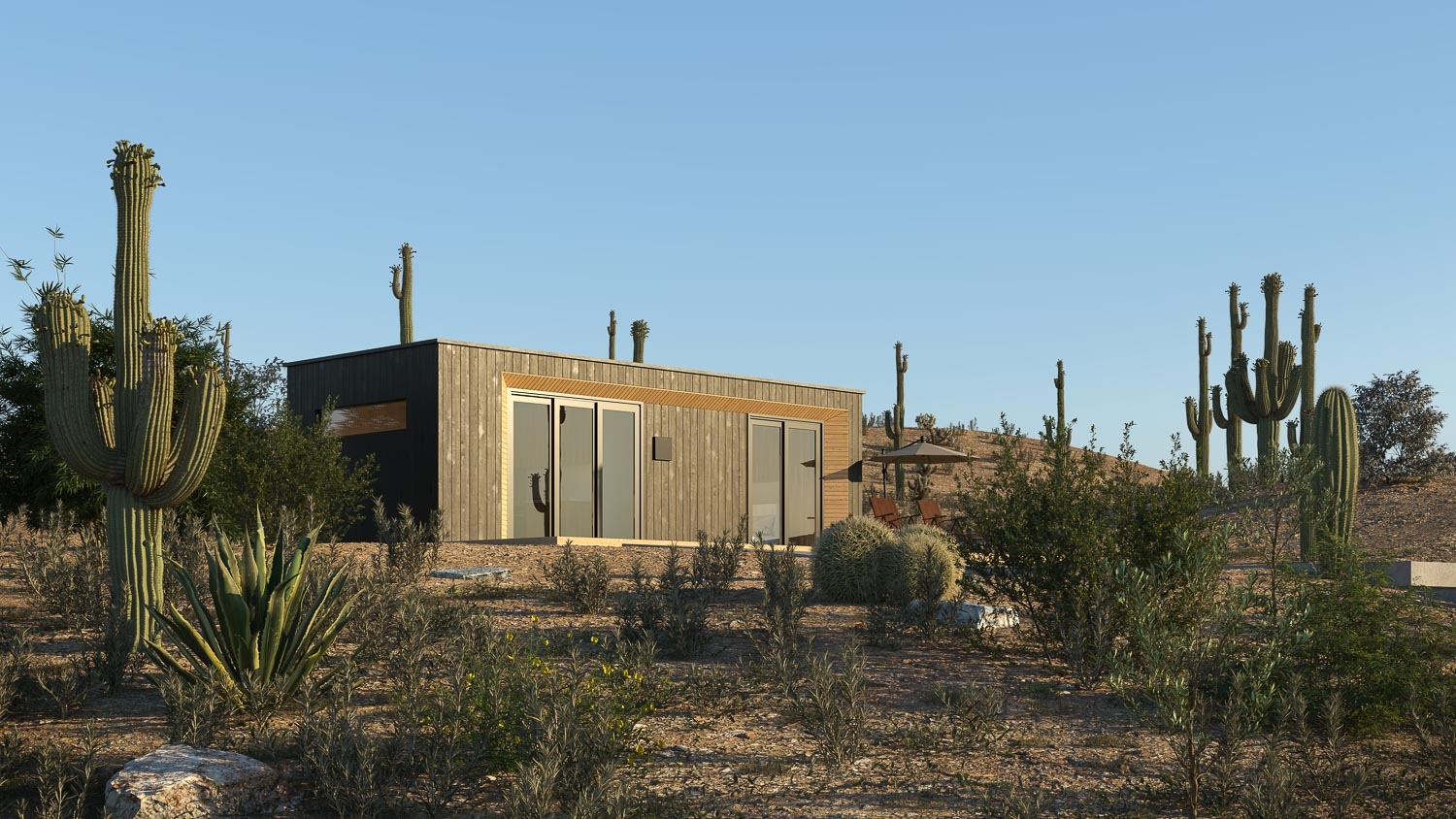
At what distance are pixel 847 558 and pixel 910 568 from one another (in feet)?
2.08

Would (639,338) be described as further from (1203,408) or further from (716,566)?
(716,566)

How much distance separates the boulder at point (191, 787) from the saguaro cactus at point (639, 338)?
28.1 meters

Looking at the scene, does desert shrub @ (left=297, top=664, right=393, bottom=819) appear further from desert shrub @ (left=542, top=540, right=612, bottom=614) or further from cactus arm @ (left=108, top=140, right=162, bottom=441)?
desert shrub @ (left=542, top=540, right=612, bottom=614)

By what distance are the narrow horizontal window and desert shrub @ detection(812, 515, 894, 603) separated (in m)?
7.61

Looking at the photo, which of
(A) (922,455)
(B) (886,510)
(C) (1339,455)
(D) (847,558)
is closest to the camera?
(D) (847,558)

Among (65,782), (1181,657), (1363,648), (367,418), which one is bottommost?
(65,782)

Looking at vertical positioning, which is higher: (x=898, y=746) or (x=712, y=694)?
(x=712, y=694)

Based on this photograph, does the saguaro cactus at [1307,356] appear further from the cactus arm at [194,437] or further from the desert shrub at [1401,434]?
the cactus arm at [194,437]

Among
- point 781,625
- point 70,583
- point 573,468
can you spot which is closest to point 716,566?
point 781,625

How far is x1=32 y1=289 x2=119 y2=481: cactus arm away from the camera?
300 inches

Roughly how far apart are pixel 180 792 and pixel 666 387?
1358cm

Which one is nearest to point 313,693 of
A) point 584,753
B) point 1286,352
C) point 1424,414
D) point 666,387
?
point 584,753

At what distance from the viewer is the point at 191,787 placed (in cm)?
539

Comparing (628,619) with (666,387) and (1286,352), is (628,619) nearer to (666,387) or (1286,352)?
(666,387)
